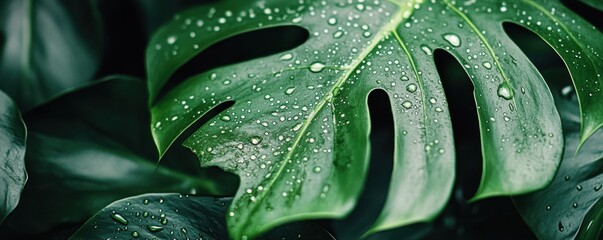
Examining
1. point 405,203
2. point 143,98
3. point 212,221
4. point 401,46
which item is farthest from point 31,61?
point 405,203

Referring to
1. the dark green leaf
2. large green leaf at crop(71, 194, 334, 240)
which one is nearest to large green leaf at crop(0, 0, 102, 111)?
large green leaf at crop(71, 194, 334, 240)

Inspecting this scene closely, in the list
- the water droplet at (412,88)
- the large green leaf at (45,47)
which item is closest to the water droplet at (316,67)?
the water droplet at (412,88)

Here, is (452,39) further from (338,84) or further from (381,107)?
(381,107)

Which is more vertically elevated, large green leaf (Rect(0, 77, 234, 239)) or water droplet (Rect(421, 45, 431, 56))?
water droplet (Rect(421, 45, 431, 56))

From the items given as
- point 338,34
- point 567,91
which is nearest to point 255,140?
point 338,34

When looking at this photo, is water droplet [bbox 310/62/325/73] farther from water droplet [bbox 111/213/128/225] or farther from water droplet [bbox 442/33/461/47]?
water droplet [bbox 111/213/128/225]

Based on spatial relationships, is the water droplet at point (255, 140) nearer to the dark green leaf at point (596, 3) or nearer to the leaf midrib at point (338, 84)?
the leaf midrib at point (338, 84)

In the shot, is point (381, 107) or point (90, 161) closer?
point (90, 161)
